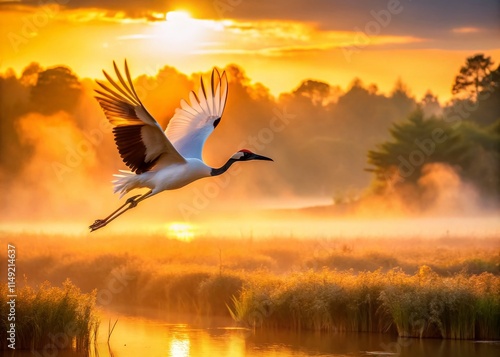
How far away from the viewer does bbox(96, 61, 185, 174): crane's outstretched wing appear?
1284cm

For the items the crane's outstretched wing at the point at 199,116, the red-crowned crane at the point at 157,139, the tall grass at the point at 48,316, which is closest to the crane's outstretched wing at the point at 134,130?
the red-crowned crane at the point at 157,139

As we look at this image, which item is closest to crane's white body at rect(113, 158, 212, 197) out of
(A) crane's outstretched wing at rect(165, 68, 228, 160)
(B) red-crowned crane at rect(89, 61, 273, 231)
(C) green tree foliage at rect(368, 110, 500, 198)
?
(B) red-crowned crane at rect(89, 61, 273, 231)

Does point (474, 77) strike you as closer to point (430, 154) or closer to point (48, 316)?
point (430, 154)

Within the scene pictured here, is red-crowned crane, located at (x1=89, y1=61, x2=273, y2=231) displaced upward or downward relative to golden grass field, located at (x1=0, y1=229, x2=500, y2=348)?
upward

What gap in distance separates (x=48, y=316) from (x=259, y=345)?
334 centimetres

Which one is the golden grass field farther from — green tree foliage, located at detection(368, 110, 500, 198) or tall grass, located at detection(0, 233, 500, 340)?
green tree foliage, located at detection(368, 110, 500, 198)

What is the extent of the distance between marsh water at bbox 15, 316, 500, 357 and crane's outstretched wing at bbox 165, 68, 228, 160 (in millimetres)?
3124

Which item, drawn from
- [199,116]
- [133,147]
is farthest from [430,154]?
[133,147]

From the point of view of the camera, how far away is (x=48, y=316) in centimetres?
1516

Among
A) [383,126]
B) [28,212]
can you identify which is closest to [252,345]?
[28,212]

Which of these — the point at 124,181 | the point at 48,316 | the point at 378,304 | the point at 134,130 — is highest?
the point at 134,130

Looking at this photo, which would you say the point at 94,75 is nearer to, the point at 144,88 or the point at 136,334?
the point at 144,88

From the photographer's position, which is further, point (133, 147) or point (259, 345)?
point (259, 345)

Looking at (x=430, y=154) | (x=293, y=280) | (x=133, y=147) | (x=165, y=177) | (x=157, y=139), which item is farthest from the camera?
(x=430, y=154)
